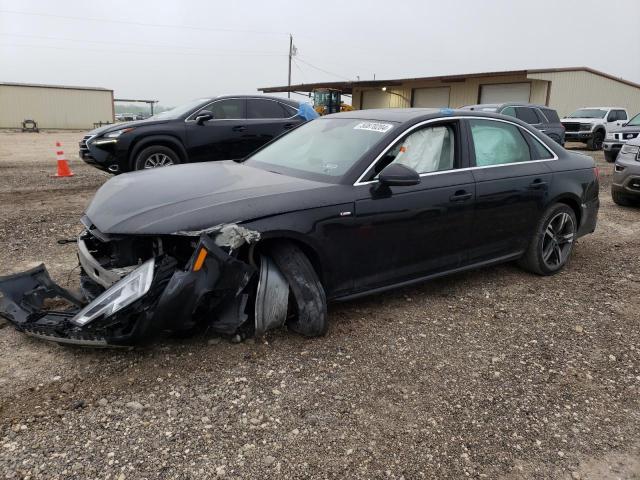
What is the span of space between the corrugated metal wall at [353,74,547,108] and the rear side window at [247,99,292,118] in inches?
863

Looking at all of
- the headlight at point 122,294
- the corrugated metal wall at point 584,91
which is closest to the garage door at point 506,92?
the corrugated metal wall at point 584,91

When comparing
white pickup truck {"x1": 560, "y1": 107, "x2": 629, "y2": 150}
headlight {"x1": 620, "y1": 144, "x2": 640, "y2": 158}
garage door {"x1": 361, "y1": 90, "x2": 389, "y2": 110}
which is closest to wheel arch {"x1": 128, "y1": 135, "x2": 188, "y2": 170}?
headlight {"x1": 620, "y1": 144, "x2": 640, "y2": 158}

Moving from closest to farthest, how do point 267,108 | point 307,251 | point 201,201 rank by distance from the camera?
1. point 201,201
2. point 307,251
3. point 267,108

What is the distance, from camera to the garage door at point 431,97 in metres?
31.5

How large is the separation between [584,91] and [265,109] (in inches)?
1051

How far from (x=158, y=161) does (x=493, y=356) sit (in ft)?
20.9

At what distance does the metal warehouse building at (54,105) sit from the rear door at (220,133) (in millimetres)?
37975

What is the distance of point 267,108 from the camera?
8852 mm

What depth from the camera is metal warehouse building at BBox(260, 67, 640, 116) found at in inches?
1088

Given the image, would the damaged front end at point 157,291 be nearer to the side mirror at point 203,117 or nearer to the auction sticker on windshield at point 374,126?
the auction sticker on windshield at point 374,126

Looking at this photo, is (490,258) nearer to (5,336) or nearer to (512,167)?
(512,167)

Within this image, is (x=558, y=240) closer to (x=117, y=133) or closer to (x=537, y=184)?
(x=537, y=184)

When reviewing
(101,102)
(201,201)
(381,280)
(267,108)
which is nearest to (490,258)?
(381,280)

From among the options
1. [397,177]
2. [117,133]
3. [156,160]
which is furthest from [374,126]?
[117,133]
